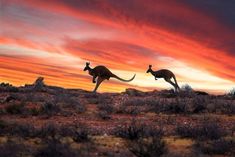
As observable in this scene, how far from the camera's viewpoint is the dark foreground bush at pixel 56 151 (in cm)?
1293

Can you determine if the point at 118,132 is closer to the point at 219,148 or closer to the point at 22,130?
the point at 22,130

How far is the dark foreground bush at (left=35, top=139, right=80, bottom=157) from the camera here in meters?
12.9

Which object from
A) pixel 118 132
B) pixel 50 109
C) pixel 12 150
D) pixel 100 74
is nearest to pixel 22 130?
pixel 118 132

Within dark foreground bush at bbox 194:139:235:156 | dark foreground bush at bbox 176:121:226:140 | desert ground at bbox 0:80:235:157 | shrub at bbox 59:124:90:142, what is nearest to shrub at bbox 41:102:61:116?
desert ground at bbox 0:80:235:157

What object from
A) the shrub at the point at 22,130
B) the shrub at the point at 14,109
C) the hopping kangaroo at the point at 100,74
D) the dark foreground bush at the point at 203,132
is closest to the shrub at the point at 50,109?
the shrub at the point at 14,109

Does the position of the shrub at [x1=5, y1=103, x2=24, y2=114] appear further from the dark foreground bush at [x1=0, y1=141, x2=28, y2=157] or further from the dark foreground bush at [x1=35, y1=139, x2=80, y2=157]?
the dark foreground bush at [x1=35, y1=139, x2=80, y2=157]

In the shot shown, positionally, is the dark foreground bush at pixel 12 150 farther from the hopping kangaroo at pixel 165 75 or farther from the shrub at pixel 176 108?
the hopping kangaroo at pixel 165 75

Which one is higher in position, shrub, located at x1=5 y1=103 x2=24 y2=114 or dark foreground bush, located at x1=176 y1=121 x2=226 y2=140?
shrub, located at x1=5 y1=103 x2=24 y2=114

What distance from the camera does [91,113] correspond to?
2650cm

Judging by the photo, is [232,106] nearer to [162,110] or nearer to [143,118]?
[162,110]

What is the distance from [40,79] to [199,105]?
2092cm

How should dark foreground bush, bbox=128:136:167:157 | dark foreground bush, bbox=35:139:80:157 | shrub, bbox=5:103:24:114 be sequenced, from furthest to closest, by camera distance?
shrub, bbox=5:103:24:114 < dark foreground bush, bbox=128:136:167:157 < dark foreground bush, bbox=35:139:80:157

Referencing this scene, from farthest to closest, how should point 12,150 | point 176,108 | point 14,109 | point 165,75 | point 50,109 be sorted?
point 165,75 → point 176,108 → point 50,109 → point 14,109 → point 12,150

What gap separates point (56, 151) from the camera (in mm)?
13289
